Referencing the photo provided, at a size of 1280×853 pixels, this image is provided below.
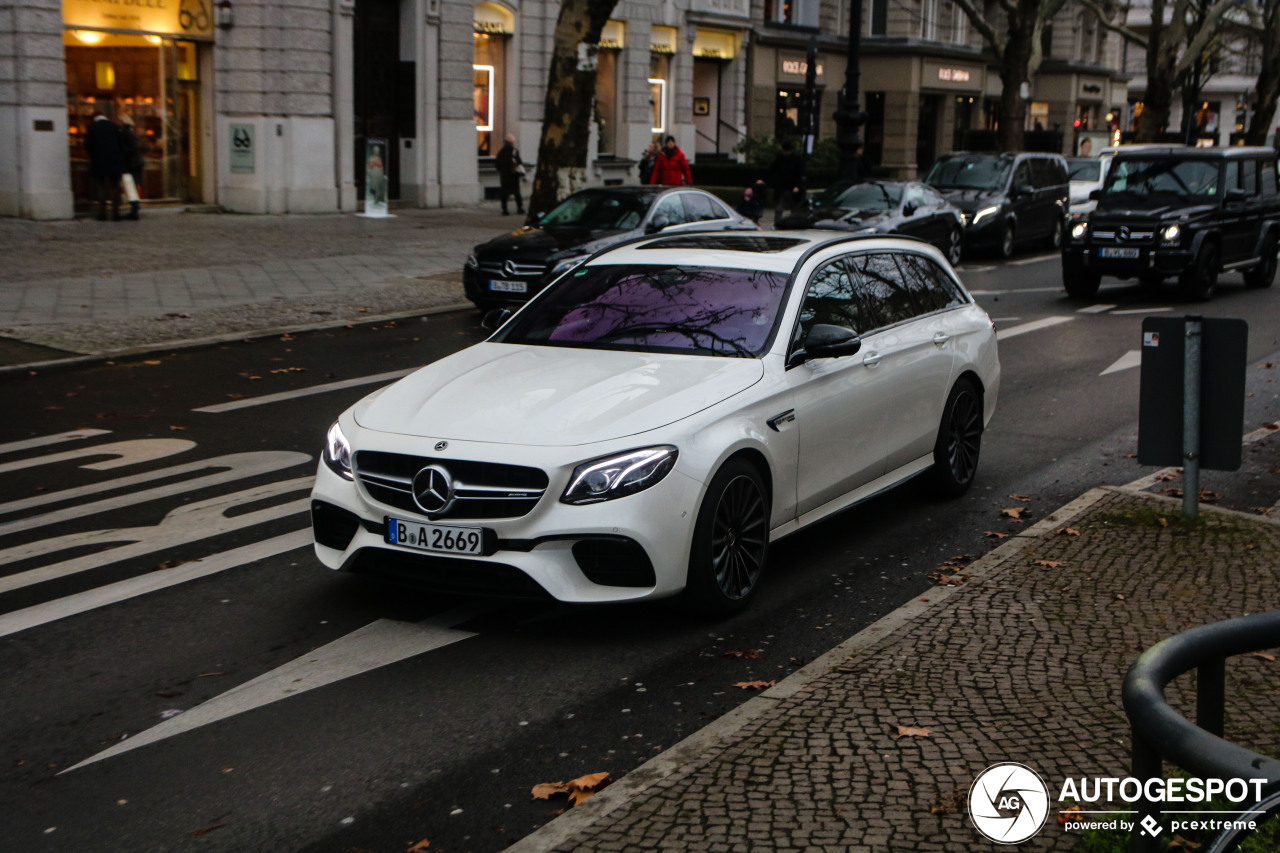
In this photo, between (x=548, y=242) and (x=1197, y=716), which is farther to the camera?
(x=548, y=242)

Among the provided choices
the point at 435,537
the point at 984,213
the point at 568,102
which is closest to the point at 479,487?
the point at 435,537

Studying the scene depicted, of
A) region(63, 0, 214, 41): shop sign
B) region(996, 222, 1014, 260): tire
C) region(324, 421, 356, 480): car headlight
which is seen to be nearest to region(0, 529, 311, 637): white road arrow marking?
region(324, 421, 356, 480): car headlight

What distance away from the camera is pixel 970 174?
1052 inches

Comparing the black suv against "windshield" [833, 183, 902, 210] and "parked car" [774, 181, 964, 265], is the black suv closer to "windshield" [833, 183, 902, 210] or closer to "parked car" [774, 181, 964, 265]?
"parked car" [774, 181, 964, 265]

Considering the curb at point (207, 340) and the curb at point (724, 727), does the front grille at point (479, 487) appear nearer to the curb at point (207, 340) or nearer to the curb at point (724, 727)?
the curb at point (724, 727)

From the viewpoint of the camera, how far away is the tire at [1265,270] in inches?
801

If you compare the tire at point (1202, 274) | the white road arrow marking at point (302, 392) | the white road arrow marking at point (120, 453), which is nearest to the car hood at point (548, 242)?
the white road arrow marking at point (302, 392)

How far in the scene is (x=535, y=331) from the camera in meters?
7.32

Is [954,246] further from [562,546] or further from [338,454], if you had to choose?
[562,546]

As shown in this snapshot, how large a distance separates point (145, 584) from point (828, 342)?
3.35m

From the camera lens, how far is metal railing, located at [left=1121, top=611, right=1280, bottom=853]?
217cm

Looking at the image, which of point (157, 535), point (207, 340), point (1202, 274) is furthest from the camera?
point (1202, 274)

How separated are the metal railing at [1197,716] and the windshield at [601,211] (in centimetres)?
1461

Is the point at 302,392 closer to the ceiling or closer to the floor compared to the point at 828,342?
closer to the floor
